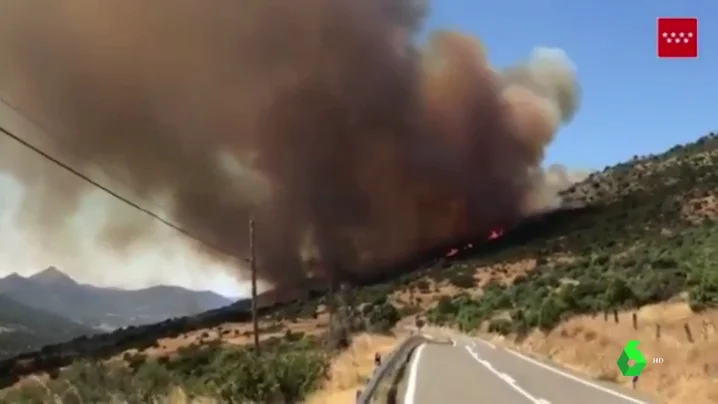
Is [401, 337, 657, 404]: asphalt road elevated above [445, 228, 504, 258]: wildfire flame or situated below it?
below

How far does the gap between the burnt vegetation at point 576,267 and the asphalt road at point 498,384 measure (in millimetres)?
5351

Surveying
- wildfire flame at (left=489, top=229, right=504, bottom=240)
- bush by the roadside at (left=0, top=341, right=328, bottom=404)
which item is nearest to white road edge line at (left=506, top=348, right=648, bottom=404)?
bush by the roadside at (left=0, top=341, right=328, bottom=404)

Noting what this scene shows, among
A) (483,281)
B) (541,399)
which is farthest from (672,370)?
(483,281)

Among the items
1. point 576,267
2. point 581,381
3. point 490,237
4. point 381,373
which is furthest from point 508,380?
point 490,237

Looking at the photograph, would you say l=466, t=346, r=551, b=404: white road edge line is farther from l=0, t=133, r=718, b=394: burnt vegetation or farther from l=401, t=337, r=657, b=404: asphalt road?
l=0, t=133, r=718, b=394: burnt vegetation

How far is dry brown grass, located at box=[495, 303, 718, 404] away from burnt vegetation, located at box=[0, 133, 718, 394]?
132 cm

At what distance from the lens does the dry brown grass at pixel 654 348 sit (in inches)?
560

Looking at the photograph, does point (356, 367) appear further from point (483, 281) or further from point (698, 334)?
point (483, 281)

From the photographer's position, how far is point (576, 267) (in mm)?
47531

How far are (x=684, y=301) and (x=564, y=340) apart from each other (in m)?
3.54

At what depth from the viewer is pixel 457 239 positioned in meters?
82.4

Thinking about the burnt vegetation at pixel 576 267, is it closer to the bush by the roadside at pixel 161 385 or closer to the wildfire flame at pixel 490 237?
the wildfire flame at pixel 490 237

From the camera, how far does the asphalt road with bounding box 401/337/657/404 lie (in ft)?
43.9

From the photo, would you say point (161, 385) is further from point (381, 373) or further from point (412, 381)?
point (412, 381)
